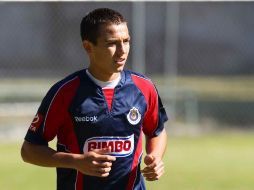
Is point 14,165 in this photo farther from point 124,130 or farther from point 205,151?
point 124,130

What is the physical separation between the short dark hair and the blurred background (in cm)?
440

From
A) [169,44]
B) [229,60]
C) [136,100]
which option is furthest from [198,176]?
[229,60]

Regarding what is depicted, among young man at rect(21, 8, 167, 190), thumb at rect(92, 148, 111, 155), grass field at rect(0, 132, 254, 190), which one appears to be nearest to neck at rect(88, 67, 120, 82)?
young man at rect(21, 8, 167, 190)

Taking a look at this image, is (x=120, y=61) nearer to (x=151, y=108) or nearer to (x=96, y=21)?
(x=96, y=21)

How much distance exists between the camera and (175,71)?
1582cm

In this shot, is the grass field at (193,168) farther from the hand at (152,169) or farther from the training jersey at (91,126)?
the hand at (152,169)

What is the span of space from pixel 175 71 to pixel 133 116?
38.5 feet

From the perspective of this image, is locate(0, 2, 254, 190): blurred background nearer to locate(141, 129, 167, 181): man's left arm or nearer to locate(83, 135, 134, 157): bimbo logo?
locate(141, 129, 167, 181): man's left arm

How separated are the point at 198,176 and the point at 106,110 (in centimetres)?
490

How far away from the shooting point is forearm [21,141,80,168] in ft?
12.8

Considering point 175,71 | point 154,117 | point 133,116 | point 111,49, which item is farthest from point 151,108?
point 175,71

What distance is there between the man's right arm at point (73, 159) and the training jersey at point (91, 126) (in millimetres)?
65

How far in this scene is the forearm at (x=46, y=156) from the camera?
3906mm

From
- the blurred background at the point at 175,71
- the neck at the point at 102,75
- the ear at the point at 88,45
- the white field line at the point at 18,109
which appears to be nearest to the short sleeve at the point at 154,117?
the neck at the point at 102,75
